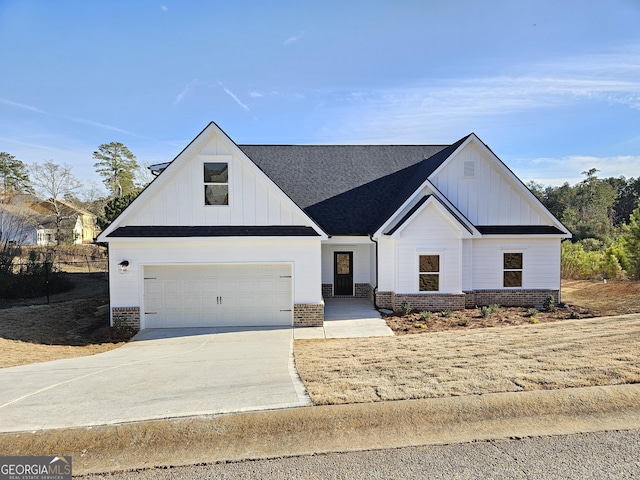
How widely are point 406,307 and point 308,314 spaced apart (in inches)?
146

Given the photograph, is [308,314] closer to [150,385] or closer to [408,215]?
[408,215]

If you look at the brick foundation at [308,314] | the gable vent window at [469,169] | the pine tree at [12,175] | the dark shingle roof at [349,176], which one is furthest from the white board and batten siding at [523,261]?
the pine tree at [12,175]

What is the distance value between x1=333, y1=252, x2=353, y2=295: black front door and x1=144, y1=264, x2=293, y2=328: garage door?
4.82 m

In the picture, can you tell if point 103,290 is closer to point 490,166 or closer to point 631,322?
point 490,166

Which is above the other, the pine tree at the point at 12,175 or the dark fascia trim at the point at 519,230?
the pine tree at the point at 12,175

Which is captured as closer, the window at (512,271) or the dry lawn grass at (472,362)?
the dry lawn grass at (472,362)

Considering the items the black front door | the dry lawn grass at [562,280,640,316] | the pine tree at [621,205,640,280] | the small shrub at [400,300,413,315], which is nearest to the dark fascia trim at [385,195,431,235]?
the small shrub at [400,300,413,315]

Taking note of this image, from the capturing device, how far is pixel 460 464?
439cm

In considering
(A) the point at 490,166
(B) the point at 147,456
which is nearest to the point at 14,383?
(B) the point at 147,456

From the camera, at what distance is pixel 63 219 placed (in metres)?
40.6

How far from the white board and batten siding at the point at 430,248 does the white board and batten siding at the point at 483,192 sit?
1.85 m

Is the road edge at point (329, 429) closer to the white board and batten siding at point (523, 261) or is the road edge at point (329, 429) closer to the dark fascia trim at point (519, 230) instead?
the white board and batten siding at point (523, 261)

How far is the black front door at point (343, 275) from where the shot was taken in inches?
687

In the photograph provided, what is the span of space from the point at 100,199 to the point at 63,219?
6051mm
